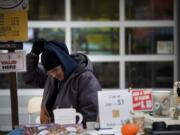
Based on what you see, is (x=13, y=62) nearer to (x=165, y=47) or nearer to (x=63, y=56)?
(x=63, y=56)

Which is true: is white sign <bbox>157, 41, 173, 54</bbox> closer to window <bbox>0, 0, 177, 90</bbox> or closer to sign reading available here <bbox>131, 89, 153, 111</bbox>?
window <bbox>0, 0, 177, 90</bbox>

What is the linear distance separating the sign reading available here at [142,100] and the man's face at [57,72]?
542mm

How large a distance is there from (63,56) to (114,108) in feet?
1.78

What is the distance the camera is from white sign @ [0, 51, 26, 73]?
3748 millimetres

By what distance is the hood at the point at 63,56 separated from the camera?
302 cm

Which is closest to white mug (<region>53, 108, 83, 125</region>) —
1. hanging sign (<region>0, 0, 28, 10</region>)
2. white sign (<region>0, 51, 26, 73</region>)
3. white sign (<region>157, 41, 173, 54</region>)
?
white sign (<region>0, 51, 26, 73</region>)

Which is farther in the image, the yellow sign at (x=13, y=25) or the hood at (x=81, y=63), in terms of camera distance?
the yellow sign at (x=13, y=25)

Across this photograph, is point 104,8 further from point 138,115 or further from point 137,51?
point 138,115

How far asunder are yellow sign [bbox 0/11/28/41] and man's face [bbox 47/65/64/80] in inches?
29.9

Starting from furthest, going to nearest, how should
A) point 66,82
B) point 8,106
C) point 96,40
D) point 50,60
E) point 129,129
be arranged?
point 96,40 < point 8,106 < point 66,82 < point 50,60 < point 129,129

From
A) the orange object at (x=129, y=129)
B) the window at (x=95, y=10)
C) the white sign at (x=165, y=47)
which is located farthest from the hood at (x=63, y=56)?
the white sign at (x=165, y=47)

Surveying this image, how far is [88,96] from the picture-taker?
3062mm

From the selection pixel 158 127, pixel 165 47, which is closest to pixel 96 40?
pixel 165 47

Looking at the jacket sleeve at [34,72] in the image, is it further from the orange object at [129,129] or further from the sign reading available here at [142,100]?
the orange object at [129,129]
